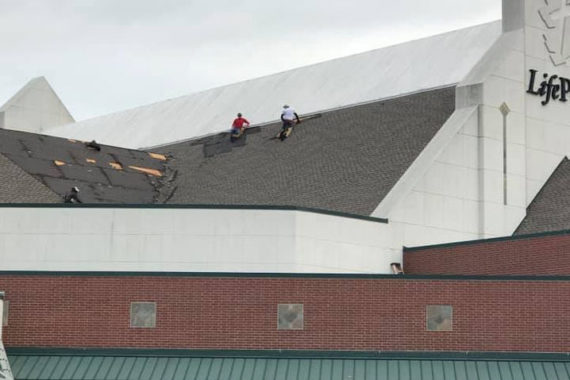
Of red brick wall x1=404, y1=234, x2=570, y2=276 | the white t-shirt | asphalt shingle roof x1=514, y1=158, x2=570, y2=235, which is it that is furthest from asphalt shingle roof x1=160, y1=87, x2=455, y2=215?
asphalt shingle roof x1=514, y1=158, x2=570, y2=235

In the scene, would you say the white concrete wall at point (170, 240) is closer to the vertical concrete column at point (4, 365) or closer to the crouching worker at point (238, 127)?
the vertical concrete column at point (4, 365)

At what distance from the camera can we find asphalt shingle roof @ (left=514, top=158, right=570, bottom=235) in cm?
5566

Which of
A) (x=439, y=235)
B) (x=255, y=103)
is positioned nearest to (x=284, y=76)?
(x=255, y=103)

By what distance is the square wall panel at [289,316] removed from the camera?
144 ft

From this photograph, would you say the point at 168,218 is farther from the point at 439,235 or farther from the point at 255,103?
the point at 255,103

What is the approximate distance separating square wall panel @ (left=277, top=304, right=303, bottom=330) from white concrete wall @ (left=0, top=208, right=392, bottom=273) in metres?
6.65

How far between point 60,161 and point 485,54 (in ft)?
55.2

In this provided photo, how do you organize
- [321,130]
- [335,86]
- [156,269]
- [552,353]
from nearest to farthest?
[552,353] < [156,269] < [321,130] < [335,86]

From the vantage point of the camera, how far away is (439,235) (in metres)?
54.8

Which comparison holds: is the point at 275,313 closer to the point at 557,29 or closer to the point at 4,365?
the point at 4,365

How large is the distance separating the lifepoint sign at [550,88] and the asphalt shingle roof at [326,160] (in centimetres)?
307

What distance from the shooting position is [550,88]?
59.1 meters

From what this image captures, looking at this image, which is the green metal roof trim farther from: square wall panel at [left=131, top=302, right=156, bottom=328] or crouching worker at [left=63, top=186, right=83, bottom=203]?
crouching worker at [left=63, top=186, right=83, bottom=203]

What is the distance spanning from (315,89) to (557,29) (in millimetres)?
12678
